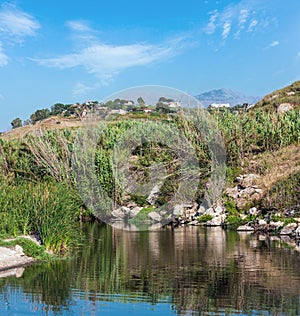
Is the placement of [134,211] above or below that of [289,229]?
above

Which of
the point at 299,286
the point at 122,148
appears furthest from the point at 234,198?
the point at 299,286

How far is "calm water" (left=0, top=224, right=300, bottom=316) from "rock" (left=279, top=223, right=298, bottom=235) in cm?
300

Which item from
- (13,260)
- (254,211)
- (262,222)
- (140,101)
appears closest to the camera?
(13,260)

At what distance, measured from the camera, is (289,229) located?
73.4 feet

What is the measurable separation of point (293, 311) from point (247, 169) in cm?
2024

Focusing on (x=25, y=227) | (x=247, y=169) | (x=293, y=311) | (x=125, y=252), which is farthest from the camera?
(x=247, y=169)

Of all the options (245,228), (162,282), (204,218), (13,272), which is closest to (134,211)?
(204,218)

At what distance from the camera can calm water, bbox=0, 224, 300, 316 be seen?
1011cm

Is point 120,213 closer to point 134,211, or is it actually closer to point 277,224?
point 134,211

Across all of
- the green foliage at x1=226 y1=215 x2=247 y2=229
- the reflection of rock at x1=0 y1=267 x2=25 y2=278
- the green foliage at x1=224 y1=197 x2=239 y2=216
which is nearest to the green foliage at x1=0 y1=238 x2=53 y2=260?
the reflection of rock at x1=0 y1=267 x2=25 y2=278

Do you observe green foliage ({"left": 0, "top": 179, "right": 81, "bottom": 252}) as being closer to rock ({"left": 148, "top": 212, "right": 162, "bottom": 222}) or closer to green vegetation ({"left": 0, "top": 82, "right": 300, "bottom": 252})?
green vegetation ({"left": 0, "top": 82, "right": 300, "bottom": 252})

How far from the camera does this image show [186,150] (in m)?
29.5

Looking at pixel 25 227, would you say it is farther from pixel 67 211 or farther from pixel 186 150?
pixel 186 150

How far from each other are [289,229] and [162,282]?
11367mm
